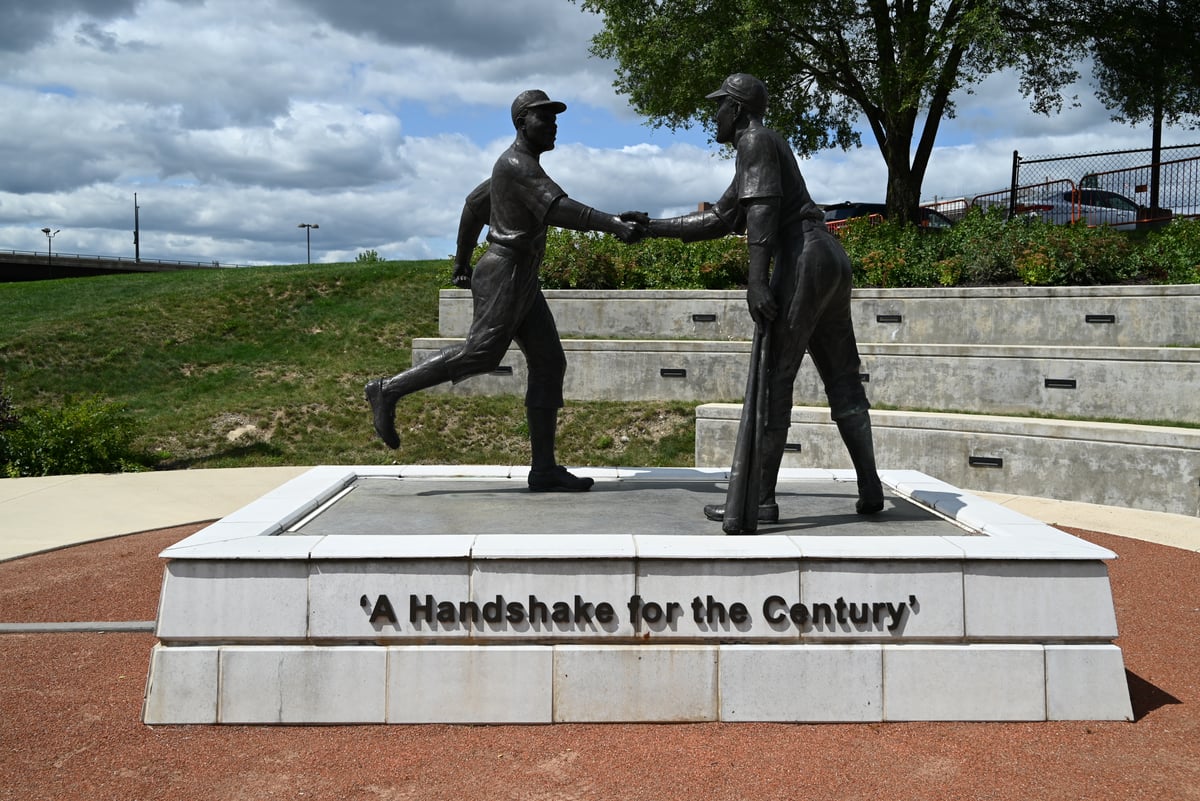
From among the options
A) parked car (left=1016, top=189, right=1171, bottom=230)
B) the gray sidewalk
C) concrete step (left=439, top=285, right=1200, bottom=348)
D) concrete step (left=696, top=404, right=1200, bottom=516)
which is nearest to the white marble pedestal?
the gray sidewalk

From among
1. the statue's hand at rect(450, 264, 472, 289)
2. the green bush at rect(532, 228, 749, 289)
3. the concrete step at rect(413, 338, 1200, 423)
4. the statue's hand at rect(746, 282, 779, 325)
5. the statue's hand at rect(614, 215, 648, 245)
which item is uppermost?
the green bush at rect(532, 228, 749, 289)

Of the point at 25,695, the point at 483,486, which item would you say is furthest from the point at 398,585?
the point at 483,486

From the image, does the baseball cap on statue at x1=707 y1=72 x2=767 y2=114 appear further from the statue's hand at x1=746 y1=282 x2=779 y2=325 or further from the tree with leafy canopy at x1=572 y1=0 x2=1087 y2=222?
the tree with leafy canopy at x1=572 y1=0 x2=1087 y2=222

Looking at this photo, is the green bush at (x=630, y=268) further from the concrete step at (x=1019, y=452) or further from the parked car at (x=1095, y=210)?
the parked car at (x=1095, y=210)

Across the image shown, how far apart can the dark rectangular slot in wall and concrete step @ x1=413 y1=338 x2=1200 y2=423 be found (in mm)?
1464

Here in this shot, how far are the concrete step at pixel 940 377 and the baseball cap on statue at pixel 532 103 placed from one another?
5.60 metres

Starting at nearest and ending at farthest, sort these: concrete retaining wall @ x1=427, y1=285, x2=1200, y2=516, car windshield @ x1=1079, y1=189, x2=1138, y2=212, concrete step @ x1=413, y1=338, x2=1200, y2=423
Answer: concrete retaining wall @ x1=427, y1=285, x2=1200, y2=516
concrete step @ x1=413, y1=338, x2=1200, y2=423
car windshield @ x1=1079, y1=189, x2=1138, y2=212

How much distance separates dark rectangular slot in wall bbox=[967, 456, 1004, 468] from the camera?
11039 millimetres

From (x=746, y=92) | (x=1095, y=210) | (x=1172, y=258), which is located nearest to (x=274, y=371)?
(x=746, y=92)

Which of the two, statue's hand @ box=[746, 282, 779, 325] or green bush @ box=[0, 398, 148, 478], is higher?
statue's hand @ box=[746, 282, 779, 325]

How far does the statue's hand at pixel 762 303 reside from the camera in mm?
5523

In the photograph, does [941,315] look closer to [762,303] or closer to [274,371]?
[762,303]

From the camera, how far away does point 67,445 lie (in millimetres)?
12320

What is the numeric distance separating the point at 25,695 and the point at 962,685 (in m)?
4.50
